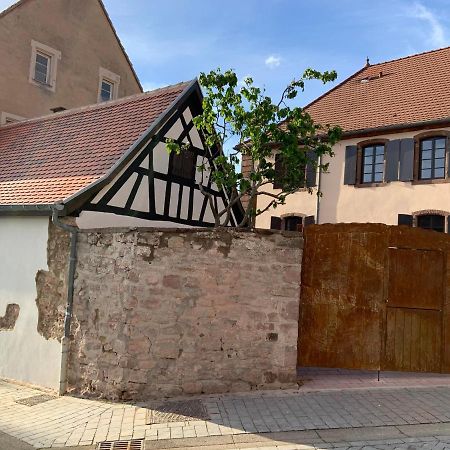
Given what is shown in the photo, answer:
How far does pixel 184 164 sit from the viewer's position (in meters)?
10.3

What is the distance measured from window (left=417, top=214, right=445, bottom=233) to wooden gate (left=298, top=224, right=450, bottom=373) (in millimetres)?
8141

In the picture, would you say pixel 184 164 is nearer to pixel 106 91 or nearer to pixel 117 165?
pixel 117 165

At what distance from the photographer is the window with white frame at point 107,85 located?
18.5 meters

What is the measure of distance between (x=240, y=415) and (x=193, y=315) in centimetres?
147

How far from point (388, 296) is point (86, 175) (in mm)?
5500

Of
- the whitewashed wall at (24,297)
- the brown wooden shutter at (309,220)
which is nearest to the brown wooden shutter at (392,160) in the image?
the brown wooden shutter at (309,220)

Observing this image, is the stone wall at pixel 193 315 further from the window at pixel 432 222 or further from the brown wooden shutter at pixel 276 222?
the brown wooden shutter at pixel 276 222

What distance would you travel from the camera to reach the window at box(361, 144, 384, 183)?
15.7 m

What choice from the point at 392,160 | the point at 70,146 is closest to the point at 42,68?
the point at 70,146

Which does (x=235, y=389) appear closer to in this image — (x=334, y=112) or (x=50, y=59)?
(x=334, y=112)

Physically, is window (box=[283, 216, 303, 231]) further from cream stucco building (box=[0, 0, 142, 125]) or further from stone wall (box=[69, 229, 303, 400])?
stone wall (box=[69, 229, 303, 400])

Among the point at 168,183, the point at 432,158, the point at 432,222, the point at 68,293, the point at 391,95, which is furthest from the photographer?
the point at 391,95

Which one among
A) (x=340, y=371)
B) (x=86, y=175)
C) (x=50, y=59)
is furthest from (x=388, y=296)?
(x=50, y=59)

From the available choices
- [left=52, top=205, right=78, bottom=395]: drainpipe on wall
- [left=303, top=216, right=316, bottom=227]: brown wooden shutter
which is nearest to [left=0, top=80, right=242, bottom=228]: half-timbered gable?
[left=52, top=205, right=78, bottom=395]: drainpipe on wall
